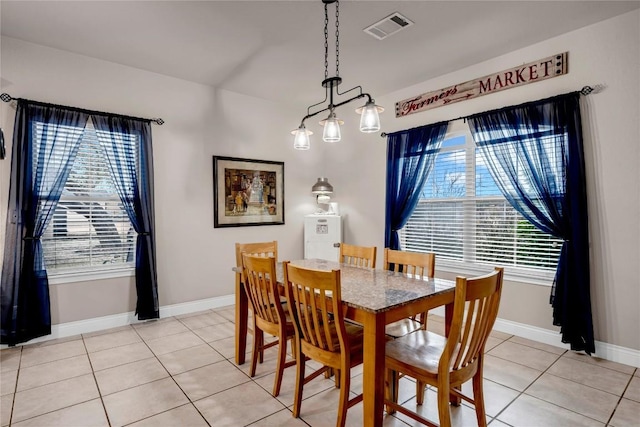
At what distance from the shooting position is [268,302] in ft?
7.45

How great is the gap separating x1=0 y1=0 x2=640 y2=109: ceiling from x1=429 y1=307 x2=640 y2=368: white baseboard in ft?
8.81

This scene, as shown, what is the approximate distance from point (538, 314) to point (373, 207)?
2218 mm

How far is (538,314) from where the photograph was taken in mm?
3215

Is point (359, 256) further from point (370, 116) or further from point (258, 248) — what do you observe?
point (370, 116)

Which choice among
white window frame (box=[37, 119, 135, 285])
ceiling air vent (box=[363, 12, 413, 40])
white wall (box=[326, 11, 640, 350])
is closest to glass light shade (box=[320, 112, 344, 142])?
ceiling air vent (box=[363, 12, 413, 40])

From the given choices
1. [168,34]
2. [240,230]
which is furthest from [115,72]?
[240,230]

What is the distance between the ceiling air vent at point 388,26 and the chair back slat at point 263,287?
6.93 feet

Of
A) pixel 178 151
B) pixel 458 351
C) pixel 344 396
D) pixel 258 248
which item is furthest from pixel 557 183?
pixel 178 151

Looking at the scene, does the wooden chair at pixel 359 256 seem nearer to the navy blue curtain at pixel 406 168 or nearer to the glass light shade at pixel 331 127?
the glass light shade at pixel 331 127

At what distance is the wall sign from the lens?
310 centimetres

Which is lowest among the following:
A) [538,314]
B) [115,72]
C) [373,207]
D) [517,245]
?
[538,314]

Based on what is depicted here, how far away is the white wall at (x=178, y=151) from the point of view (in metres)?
3.27

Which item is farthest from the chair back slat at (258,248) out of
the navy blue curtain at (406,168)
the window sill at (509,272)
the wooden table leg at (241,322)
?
the window sill at (509,272)

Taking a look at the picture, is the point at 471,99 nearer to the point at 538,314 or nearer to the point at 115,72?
the point at 538,314
